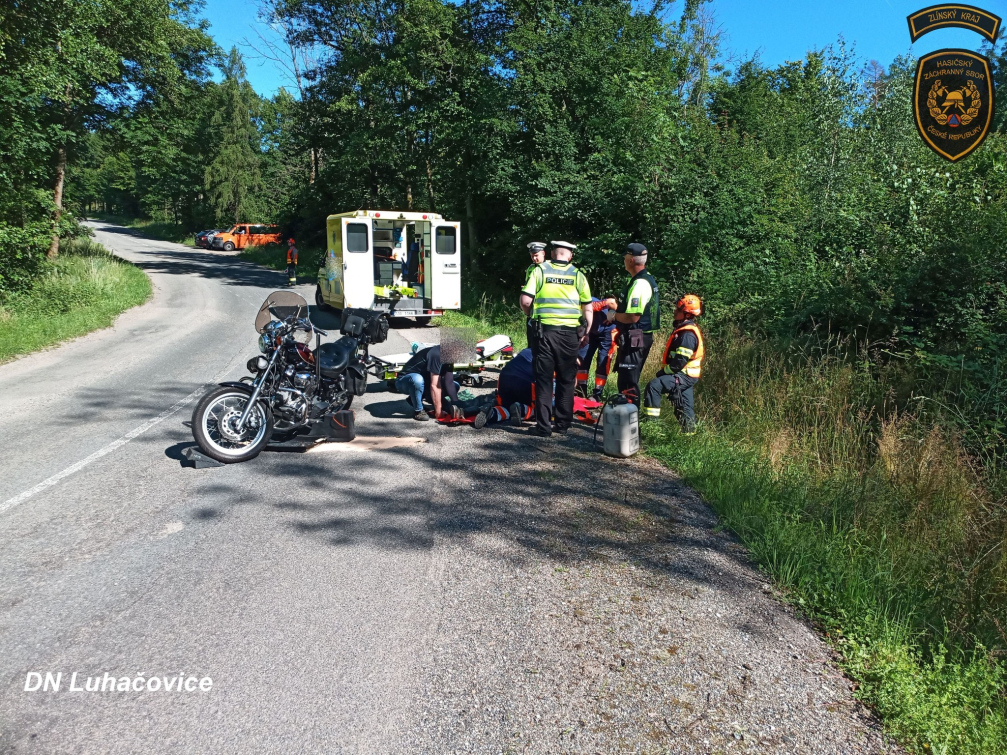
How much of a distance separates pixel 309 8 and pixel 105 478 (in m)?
28.3

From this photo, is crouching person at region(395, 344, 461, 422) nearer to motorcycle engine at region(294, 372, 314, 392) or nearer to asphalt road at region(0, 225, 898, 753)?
asphalt road at region(0, 225, 898, 753)

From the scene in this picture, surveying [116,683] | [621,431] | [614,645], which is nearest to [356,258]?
[621,431]

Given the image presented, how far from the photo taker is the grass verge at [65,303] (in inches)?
504

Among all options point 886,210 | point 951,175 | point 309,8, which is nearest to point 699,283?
point 886,210

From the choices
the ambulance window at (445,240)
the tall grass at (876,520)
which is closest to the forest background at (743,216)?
the tall grass at (876,520)

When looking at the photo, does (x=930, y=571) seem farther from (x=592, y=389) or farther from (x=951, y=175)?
(x=951, y=175)

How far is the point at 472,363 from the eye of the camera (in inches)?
355

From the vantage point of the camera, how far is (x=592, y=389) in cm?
892

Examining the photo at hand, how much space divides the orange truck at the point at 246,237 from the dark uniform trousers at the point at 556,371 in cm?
3827

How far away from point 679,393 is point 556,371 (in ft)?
4.22

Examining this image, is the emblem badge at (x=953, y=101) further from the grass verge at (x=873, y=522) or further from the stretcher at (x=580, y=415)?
the stretcher at (x=580, y=415)

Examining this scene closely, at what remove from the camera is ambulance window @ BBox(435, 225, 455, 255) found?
15.5m

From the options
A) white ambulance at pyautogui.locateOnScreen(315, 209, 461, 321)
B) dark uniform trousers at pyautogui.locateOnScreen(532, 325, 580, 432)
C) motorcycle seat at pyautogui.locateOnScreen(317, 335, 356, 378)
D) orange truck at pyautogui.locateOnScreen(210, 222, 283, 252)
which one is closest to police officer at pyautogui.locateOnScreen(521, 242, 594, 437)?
dark uniform trousers at pyautogui.locateOnScreen(532, 325, 580, 432)

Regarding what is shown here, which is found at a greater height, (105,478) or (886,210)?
(886,210)
